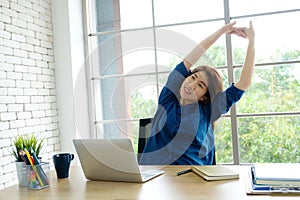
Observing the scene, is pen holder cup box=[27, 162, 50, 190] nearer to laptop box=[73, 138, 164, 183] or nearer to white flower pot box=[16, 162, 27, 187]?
white flower pot box=[16, 162, 27, 187]

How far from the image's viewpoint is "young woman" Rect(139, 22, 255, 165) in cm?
157

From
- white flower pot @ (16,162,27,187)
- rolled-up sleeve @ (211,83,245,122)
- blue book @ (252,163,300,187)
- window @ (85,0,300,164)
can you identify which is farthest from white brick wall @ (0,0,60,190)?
blue book @ (252,163,300,187)

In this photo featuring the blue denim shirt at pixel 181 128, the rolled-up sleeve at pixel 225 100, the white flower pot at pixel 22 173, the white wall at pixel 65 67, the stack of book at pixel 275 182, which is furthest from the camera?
the white wall at pixel 65 67

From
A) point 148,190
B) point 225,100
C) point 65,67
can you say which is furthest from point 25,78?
point 148,190

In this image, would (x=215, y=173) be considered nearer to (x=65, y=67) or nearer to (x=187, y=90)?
(x=187, y=90)

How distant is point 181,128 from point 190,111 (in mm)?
101

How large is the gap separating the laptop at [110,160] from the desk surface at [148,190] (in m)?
0.02

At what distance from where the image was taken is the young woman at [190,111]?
1566 millimetres

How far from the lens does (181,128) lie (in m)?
1.58

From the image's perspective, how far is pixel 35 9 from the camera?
2609 mm

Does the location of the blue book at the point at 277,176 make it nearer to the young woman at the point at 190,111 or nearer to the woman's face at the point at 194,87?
the young woman at the point at 190,111

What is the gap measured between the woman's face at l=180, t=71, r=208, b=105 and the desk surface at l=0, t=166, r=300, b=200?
1.51ft

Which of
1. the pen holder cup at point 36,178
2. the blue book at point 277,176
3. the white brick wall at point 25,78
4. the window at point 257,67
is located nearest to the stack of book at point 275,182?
the blue book at point 277,176

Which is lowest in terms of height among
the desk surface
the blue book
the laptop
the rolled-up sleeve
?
the desk surface
